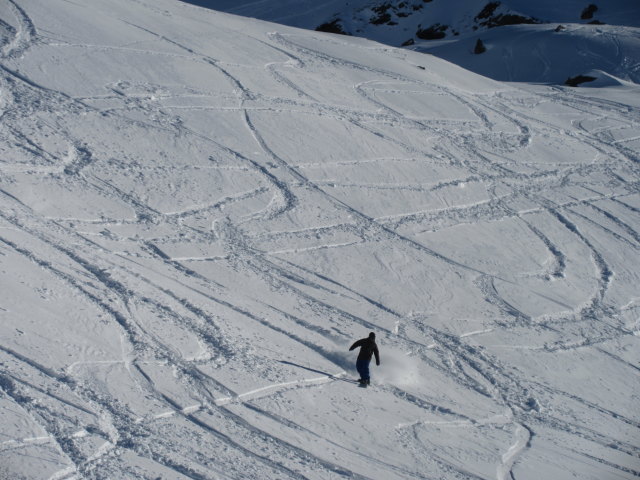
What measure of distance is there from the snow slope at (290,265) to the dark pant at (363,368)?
210 mm

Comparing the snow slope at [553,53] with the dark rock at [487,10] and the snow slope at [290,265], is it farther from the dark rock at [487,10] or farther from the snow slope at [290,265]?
the snow slope at [290,265]

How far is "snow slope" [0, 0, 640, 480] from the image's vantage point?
29.0 ft

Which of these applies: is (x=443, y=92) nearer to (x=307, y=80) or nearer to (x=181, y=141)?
(x=307, y=80)

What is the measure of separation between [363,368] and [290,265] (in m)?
3.73

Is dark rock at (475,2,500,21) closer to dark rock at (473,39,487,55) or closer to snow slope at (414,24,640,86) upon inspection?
snow slope at (414,24,640,86)

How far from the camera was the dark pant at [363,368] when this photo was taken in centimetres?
1059

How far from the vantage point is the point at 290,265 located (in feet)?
45.7

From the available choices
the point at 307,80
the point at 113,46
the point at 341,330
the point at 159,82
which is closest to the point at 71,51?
the point at 113,46

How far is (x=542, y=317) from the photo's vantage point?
14.0 m

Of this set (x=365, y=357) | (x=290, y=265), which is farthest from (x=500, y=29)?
(x=365, y=357)

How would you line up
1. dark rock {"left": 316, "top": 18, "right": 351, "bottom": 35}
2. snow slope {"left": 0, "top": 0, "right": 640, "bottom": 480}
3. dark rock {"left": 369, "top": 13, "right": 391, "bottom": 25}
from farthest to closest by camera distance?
dark rock {"left": 369, "top": 13, "right": 391, "bottom": 25}, dark rock {"left": 316, "top": 18, "right": 351, "bottom": 35}, snow slope {"left": 0, "top": 0, "right": 640, "bottom": 480}

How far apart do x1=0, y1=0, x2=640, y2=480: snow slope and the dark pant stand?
8.3 inches

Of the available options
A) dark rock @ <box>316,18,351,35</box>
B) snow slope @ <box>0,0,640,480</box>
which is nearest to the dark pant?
snow slope @ <box>0,0,640,480</box>

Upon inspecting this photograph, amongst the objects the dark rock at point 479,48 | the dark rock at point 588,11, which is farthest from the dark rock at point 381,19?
the dark rock at point 588,11
